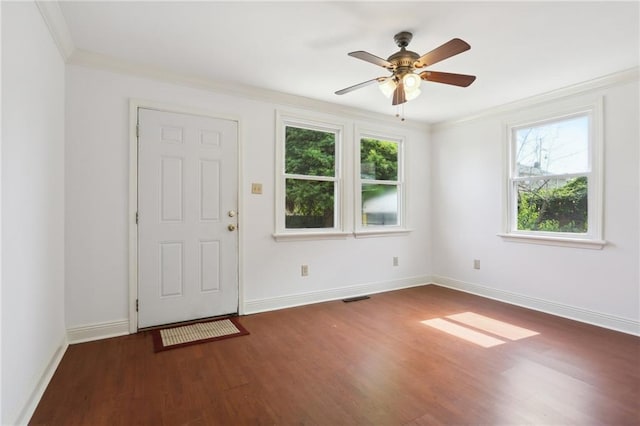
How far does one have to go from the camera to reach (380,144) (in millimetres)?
4430

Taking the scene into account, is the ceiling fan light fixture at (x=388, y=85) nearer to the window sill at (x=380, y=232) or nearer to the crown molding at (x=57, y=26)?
the window sill at (x=380, y=232)

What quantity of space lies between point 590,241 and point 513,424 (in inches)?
92.7

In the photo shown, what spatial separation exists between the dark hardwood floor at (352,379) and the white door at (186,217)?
449mm

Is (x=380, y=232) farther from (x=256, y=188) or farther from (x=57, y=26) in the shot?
(x=57, y=26)

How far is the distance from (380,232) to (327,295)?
113 cm

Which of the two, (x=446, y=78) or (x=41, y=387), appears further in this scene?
(x=446, y=78)

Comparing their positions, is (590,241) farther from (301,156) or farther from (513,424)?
(301,156)

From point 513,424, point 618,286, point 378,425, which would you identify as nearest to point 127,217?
point 378,425

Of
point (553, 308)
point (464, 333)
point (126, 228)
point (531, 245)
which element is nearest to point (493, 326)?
point (464, 333)

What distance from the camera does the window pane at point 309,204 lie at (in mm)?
3729

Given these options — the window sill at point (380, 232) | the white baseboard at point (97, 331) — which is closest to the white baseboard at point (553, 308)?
the window sill at point (380, 232)

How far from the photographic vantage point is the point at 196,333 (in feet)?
9.24

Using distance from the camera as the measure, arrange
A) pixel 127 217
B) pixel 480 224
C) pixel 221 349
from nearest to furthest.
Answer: pixel 221 349, pixel 127 217, pixel 480 224

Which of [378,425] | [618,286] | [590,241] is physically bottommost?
[378,425]
